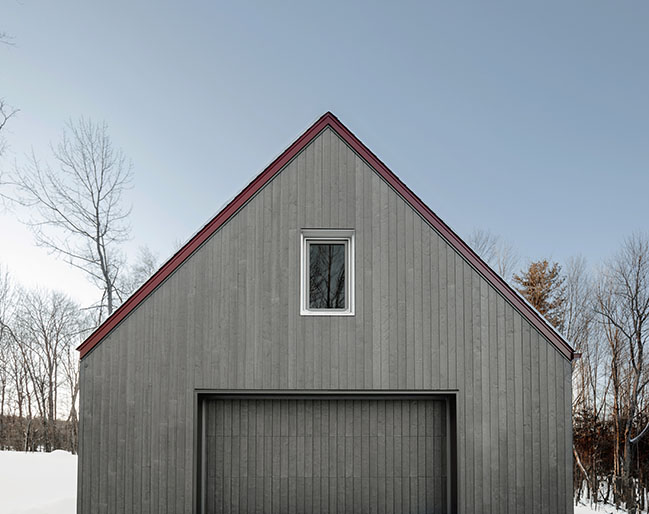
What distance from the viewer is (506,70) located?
1962 cm

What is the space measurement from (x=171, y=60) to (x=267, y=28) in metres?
3.01

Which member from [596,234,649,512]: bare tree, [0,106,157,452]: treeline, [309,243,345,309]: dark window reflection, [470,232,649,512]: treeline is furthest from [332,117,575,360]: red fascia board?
[596,234,649,512]: bare tree

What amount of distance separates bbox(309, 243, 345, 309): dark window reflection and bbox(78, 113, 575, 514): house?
0.07 ft

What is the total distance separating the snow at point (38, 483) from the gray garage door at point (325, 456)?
15.5 feet

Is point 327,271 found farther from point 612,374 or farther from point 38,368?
point 38,368

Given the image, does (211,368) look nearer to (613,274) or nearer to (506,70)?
(506,70)

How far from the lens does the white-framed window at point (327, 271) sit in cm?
887

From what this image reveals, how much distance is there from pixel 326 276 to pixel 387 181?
70.7 inches

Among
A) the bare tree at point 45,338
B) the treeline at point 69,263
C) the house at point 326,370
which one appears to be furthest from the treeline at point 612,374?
the bare tree at point 45,338

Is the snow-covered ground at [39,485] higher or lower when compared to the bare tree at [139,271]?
lower

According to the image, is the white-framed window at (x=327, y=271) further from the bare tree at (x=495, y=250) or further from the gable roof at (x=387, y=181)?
the bare tree at (x=495, y=250)

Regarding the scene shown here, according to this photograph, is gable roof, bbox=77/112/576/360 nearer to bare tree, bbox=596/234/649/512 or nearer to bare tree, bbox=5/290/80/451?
bare tree, bbox=596/234/649/512

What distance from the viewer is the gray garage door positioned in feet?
29.4

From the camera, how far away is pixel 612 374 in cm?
1964
